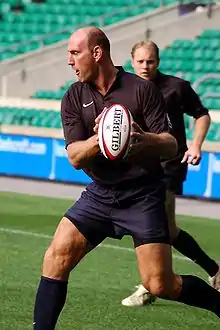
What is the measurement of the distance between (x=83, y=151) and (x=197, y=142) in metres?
1.64

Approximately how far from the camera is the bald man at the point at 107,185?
17.8 feet

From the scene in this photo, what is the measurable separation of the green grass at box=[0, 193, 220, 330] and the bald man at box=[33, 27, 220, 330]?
0.95 m

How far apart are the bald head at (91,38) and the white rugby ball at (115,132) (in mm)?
444

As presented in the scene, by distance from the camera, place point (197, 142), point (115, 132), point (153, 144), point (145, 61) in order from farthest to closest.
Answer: point (145, 61) → point (197, 142) → point (153, 144) → point (115, 132)

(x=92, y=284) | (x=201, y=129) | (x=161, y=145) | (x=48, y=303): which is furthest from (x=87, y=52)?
(x=92, y=284)

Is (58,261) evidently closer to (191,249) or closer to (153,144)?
(153,144)

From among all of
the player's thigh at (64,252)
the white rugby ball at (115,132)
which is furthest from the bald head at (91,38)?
the player's thigh at (64,252)

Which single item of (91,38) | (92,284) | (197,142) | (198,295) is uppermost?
(91,38)

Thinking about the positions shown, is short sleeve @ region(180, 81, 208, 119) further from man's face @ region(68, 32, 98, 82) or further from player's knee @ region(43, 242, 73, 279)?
player's knee @ region(43, 242, 73, 279)

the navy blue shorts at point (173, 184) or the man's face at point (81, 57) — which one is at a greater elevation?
the man's face at point (81, 57)

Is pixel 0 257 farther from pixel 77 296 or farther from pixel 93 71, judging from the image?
pixel 93 71

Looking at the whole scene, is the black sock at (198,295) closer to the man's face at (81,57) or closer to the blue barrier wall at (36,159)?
the man's face at (81,57)

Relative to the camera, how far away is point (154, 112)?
5.43m

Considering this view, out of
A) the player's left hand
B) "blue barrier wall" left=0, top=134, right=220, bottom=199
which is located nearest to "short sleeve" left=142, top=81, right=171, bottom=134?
the player's left hand
